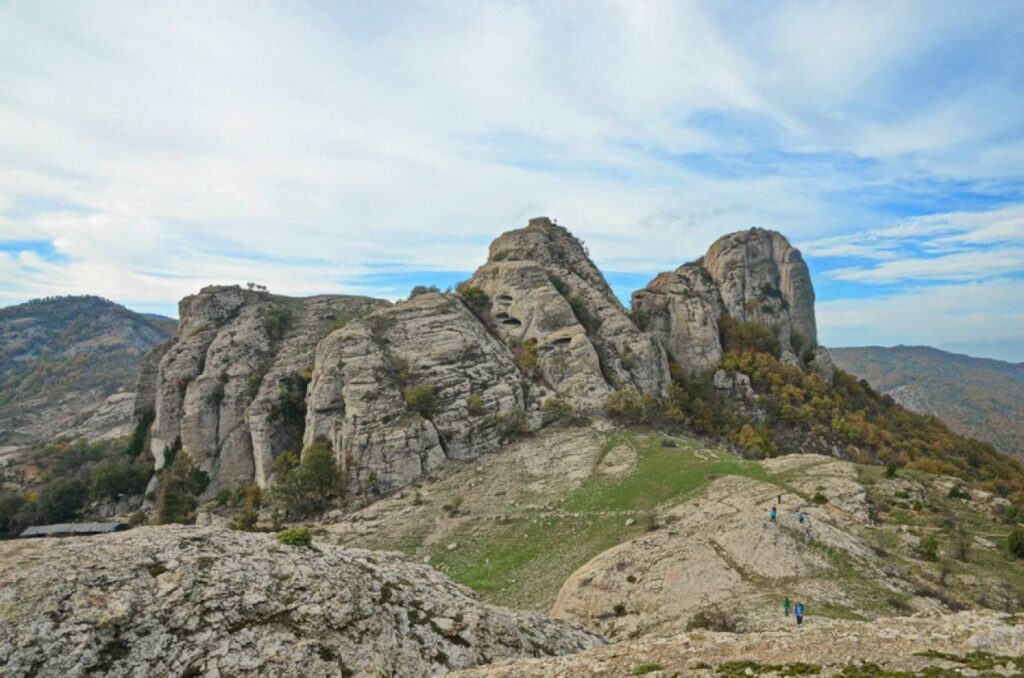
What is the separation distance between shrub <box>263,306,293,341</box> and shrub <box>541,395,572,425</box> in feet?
164

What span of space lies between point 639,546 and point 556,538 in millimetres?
9317

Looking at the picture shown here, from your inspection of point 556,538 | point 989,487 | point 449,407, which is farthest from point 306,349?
point 989,487

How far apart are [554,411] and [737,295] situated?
224 feet

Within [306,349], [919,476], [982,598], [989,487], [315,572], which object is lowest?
[989,487]

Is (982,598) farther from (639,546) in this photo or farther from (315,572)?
(315,572)

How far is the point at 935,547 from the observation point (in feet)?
100

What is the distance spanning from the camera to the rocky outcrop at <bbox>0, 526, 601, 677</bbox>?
11.3 m

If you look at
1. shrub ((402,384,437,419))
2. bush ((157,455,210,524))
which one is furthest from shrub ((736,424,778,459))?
bush ((157,455,210,524))

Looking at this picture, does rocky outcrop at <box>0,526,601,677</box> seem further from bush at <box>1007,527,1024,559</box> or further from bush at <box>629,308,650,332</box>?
bush at <box>629,308,650,332</box>

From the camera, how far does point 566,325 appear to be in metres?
78.5

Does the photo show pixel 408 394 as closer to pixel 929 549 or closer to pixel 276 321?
pixel 276 321

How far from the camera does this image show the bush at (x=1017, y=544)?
3066cm

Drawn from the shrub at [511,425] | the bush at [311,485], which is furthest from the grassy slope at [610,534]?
the shrub at [511,425]

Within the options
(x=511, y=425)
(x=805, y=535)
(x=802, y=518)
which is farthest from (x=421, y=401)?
(x=805, y=535)
